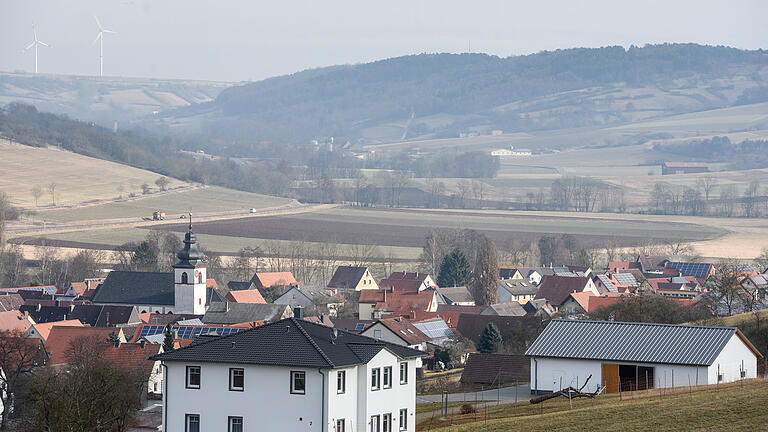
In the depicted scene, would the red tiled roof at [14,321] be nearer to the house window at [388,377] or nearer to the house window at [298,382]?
the house window at [388,377]

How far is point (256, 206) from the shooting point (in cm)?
17800

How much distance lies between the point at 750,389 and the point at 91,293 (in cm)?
7524

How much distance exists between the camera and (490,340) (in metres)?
68.6

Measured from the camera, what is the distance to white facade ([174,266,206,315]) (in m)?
93.8

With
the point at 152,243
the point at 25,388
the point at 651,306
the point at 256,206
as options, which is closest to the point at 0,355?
the point at 25,388

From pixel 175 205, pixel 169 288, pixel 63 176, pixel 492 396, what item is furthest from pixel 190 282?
pixel 63 176

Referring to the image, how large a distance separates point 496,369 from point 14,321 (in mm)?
37695

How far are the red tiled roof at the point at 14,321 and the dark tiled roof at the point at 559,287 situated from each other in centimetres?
3765

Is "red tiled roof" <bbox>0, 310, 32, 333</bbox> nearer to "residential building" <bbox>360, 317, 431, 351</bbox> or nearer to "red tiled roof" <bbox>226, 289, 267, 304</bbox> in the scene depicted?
"red tiled roof" <bbox>226, 289, 267, 304</bbox>

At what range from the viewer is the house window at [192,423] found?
3481cm

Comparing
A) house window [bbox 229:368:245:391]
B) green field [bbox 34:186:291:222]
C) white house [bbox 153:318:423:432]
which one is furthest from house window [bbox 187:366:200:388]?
green field [bbox 34:186:291:222]

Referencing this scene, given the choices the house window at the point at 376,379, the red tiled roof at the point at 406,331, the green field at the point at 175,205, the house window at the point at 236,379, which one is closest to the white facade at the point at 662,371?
the house window at the point at 376,379

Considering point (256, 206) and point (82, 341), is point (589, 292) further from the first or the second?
point (256, 206)

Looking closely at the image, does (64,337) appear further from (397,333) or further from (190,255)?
(190,255)
